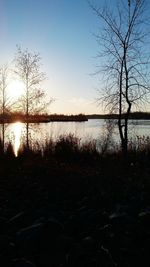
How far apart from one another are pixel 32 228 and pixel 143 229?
171 cm

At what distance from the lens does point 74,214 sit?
698 centimetres

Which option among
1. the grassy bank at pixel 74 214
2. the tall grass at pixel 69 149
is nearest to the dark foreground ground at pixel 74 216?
the grassy bank at pixel 74 214

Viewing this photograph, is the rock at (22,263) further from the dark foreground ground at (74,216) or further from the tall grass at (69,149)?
the tall grass at (69,149)

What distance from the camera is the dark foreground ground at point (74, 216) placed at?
5.18m

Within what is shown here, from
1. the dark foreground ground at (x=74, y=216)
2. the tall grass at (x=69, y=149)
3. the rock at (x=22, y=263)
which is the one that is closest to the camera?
the rock at (x=22, y=263)

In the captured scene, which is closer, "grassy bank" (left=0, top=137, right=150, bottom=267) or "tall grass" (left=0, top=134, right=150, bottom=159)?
"grassy bank" (left=0, top=137, right=150, bottom=267)

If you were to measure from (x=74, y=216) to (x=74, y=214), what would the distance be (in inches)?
11.0

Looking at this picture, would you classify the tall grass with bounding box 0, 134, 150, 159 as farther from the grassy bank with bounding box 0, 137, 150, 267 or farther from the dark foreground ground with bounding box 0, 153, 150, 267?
the dark foreground ground with bounding box 0, 153, 150, 267

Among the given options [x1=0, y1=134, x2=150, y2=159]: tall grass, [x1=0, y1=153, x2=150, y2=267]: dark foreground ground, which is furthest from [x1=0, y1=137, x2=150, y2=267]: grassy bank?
[x1=0, y1=134, x2=150, y2=159]: tall grass

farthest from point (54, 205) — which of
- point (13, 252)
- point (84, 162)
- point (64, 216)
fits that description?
point (84, 162)

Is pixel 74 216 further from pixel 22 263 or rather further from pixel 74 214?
pixel 22 263

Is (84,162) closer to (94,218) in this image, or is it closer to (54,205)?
(54,205)

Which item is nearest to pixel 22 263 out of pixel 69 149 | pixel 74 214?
pixel 74 214

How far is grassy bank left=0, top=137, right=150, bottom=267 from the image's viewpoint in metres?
5.21
